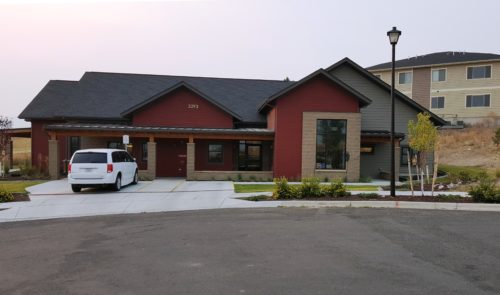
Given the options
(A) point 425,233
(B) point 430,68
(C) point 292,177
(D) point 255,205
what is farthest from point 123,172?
(B) point 430,68

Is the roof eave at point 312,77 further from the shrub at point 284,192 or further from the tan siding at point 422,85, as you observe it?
the tan siding at point 422,85

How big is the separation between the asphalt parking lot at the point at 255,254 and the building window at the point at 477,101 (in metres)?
38.3

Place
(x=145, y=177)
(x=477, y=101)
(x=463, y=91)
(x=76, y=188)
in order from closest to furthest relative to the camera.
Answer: (x=76, y=188), (x=145, y=177), (x=477, y=101), (x=463, y=91)

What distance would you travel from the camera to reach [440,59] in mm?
48312

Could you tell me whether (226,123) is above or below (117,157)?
above

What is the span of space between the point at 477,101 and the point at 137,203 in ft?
140

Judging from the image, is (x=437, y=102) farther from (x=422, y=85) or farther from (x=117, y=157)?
(x=117, y=157)

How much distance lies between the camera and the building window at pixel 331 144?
76.0 feet

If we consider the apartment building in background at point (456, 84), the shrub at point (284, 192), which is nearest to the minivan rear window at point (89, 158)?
the shrub at point (284, 192)

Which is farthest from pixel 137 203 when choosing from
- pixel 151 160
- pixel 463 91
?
pixel 463 91

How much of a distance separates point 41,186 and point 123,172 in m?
4.24

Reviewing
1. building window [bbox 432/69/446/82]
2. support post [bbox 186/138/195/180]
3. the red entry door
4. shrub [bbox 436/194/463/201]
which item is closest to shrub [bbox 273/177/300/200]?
shrub [bbox 436/194/463/201]

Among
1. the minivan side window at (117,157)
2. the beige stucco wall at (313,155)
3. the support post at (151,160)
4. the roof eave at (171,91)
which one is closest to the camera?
the minivan side window at (117,157)

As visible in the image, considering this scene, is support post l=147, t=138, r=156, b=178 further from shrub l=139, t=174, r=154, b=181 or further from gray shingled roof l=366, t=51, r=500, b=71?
gray shingled roof l=366, t=51, r=500, b=71
